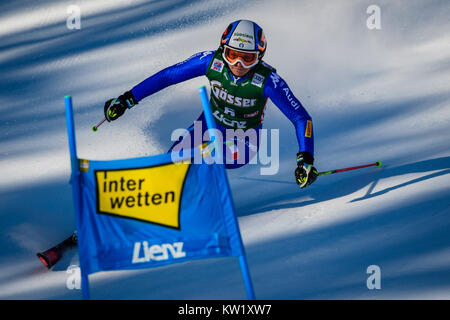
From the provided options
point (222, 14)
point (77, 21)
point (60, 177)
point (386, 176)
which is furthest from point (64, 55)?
point (386, 176)

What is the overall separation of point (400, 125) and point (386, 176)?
1117mm

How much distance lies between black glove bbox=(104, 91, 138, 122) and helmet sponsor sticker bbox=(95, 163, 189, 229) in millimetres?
1651

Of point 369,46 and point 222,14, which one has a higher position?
point 222,14

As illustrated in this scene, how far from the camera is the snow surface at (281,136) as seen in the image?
12.0 ft

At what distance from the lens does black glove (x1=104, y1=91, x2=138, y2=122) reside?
4.48m

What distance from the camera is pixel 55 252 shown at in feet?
13.3

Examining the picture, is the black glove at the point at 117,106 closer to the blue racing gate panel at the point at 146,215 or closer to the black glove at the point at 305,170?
the black glove at the point at 305,170

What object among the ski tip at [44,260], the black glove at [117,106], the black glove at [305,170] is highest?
the black glove at [117,106]

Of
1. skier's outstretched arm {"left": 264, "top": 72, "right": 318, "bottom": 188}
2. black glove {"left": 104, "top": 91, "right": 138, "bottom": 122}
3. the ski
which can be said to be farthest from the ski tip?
skier's outstretched arm {"left": 264, "top": 72, "right": 318, "bottom": 188}

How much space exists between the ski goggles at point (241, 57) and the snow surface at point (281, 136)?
3.70 feet

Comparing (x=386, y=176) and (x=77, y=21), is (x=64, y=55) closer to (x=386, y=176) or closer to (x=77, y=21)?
(x=77, y=21)

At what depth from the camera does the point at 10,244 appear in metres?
4.30

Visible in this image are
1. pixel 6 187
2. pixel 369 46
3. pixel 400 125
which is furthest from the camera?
pixel 369 46

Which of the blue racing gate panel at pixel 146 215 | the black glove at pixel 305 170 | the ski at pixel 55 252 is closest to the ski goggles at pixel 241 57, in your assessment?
the black glove at pixel 305 170
